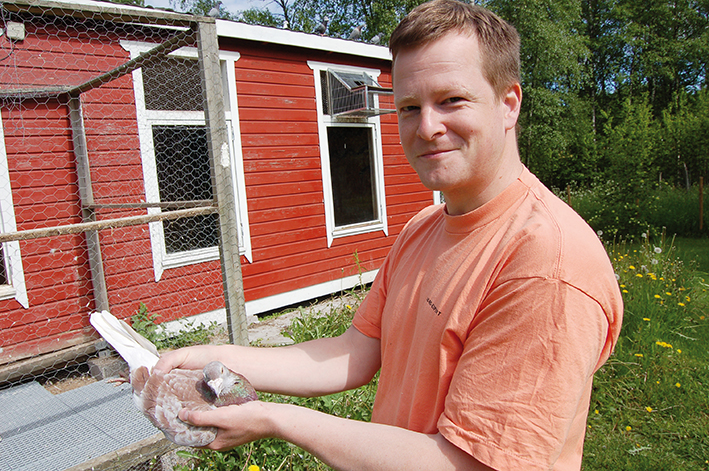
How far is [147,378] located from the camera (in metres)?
1.53

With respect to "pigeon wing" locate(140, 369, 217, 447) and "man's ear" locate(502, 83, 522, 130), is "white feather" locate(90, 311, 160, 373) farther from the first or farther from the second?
"man's ear" locate(502, 83, 522, 130)

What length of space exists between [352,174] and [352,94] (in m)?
1.23

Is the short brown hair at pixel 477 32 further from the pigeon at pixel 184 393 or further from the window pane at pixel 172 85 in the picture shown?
the window pane at pixel 172 85

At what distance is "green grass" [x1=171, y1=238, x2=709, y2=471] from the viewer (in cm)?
208

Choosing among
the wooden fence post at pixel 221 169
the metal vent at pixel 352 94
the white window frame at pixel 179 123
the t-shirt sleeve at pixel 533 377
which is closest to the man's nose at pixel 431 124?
the t-shirt sleeve at pixel 533 377

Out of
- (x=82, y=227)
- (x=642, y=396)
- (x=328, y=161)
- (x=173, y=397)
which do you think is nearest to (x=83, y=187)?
(x=82, y=227)

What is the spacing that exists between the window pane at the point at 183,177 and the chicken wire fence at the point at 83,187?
0.01 meters

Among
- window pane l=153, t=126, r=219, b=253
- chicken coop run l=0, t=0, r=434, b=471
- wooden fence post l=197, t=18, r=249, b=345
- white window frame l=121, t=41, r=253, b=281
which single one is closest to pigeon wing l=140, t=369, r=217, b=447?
chicken coop run l=0, t=0, r=434, b=471

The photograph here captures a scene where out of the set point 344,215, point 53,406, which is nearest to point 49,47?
point 53,406

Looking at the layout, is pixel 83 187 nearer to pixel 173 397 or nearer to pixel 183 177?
pixel 183 177

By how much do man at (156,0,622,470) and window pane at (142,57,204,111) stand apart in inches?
166

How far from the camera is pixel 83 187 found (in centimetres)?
420

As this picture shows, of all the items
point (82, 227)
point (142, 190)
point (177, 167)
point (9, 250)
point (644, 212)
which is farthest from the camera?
point (644, 212)

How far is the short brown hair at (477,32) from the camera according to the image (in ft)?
3.06
